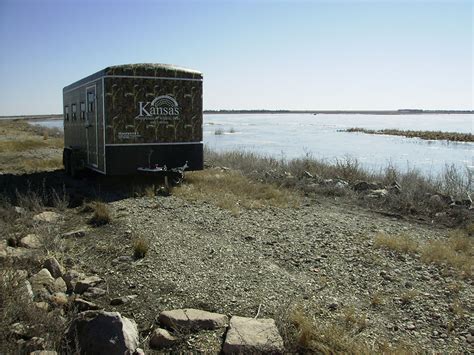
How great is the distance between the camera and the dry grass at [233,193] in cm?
1077

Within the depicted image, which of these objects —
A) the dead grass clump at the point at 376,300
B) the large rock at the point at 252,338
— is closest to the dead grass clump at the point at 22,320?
the large rock at the point at 252,338

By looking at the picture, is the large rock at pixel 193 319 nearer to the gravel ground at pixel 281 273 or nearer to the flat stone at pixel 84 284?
the gravel ground at pixel 281 273

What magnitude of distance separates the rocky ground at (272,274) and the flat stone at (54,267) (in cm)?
23

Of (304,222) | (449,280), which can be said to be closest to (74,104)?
(304,222)

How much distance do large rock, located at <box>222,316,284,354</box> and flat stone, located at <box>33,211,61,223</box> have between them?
5516 mm

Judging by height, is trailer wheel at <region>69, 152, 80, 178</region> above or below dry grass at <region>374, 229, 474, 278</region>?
above

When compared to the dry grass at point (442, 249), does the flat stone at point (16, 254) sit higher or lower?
higher

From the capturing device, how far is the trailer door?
1252 cm

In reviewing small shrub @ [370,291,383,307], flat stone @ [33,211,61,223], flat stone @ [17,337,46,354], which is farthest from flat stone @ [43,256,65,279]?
small shrub @ [370,291,383,307]

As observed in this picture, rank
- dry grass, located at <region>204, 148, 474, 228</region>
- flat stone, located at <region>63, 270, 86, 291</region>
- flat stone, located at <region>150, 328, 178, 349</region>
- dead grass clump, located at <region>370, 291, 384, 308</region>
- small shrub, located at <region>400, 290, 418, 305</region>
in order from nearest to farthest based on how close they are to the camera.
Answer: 1. flat stone, located at <region>150, 328, 178, 349</region>
2. dead grass clump, located at <region>370, 291, 384, 308</region>
3. small shrub, located at <region>400, 290, 418, 305</region>
4. flat stone, located at <region>63, 270, 86, 291</region>
5. dry grass, located at <region>204, 148, 474, 228</region>

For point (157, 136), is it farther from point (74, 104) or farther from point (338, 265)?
point (338, 265)

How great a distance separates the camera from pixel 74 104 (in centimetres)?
1519

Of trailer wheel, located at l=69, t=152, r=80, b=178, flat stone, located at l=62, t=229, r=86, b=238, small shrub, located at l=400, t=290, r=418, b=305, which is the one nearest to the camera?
small shrub, located at l=400, t=290, r=418, b=305

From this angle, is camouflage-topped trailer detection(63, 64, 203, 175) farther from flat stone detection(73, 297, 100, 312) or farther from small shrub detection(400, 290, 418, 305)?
small shrub detection(400, 290, 418, 305)
